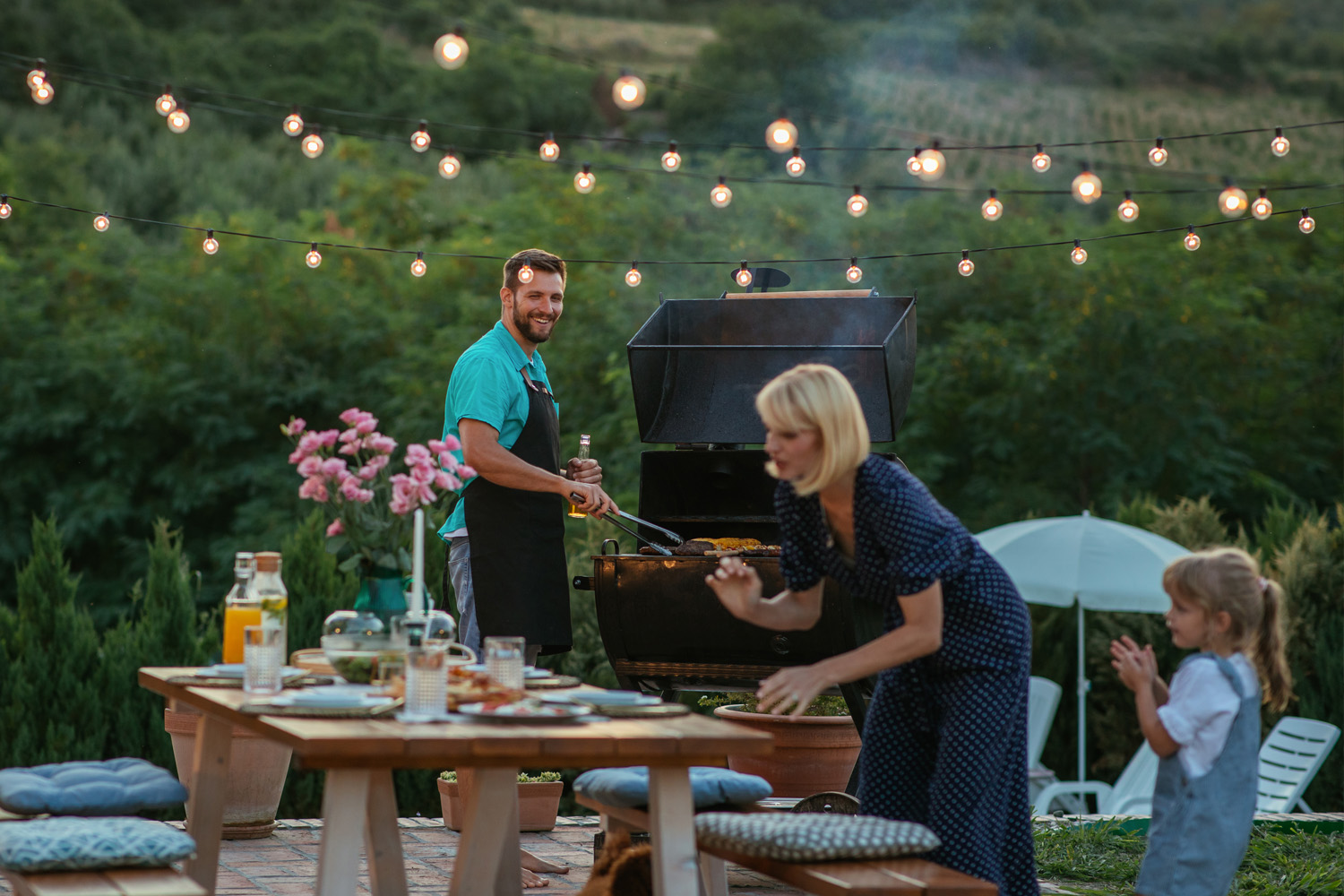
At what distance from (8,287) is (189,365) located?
7.39 feet

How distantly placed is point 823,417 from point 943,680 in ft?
1.86

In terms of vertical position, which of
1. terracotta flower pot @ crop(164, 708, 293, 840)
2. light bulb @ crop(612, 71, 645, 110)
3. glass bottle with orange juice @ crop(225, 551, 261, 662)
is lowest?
terracotta flower pot @ crop(164, 708, 293, 840)

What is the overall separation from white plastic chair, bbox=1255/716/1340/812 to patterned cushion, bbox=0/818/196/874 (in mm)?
5162

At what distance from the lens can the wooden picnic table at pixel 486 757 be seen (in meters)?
2.19

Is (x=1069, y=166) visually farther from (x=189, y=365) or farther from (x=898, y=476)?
(x=898, y=476)

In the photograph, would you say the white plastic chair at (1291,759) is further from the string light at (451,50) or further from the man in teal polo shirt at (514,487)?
the string light at (451,50)

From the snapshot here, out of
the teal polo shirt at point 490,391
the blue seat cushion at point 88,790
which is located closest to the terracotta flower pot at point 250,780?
the teal polo shirt at point 490,391

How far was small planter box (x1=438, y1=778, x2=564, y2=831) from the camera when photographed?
478 centimetres

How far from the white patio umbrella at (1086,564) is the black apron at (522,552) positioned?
355 centimetres

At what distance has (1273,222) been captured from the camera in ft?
53.0

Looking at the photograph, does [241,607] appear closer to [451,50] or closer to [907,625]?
[907,625]

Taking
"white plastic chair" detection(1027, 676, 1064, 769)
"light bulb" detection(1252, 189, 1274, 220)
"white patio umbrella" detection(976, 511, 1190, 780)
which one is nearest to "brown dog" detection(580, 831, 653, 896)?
"light bulb" detection(1252, 189, 1274, 220)

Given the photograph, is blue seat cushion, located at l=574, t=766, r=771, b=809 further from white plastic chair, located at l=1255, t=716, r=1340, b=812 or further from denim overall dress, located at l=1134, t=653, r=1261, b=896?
white plastic chair, located at l=1255, t=716, r=1340, b=812

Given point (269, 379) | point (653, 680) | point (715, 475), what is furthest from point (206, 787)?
point (269, 379)
